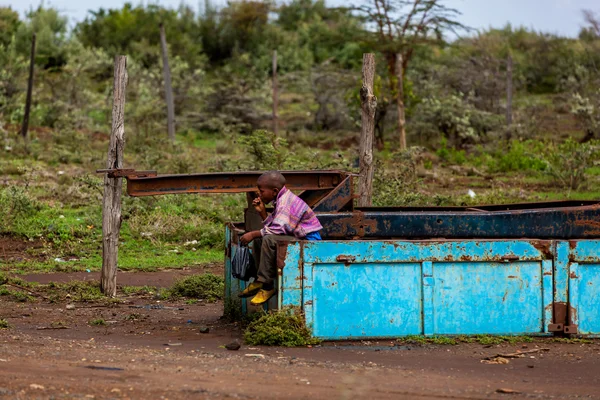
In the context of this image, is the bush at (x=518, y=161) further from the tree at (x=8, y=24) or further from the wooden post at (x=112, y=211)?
the tree at (x=8, y=24)

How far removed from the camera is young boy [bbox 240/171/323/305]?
752 centimetres

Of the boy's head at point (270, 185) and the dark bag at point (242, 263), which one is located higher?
the boy's head at point (270, 185)

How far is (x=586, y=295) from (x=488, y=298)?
2.82ft

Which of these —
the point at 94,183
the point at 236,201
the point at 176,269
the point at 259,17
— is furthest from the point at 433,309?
the point at 259,17

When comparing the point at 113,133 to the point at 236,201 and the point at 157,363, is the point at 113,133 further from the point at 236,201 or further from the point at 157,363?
the point at 236,201

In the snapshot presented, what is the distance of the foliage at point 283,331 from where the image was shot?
7.31m

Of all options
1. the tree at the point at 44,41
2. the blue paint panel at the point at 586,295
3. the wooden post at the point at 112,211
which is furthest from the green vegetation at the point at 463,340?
the tree at the point at 44,41

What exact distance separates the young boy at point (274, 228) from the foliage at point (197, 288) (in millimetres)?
2598

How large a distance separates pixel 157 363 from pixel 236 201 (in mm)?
9580

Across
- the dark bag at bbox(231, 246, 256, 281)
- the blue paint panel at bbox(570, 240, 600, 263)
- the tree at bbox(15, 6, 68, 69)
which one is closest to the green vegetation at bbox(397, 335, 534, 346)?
the blue paint panel at bbox(570, 240, 600, 263)

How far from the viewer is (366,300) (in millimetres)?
7543

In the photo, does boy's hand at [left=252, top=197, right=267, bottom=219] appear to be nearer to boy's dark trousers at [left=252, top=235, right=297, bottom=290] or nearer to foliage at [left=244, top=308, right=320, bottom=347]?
boy's dark trousers at [left=252, top=235, right=297, bottom=290]

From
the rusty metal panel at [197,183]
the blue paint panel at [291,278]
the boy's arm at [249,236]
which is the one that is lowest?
the blue paint panel at [291,278]

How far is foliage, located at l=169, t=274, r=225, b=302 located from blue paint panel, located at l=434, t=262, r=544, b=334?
3.44m
